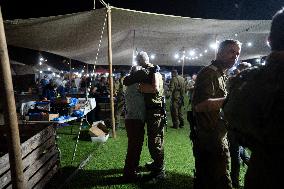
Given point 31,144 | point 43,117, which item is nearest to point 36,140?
point 31,144

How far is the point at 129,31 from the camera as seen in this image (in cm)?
997

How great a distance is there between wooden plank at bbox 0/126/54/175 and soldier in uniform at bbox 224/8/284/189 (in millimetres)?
2972

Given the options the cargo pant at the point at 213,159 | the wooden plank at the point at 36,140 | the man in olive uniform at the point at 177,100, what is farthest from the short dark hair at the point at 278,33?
the man in olive uniform at the point at 177,100

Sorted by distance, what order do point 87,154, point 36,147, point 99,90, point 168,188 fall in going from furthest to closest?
point 99,90
point 87,154
point 168,188
point 36,147

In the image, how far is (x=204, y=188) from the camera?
3916 mm

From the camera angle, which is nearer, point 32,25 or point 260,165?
point 260,165

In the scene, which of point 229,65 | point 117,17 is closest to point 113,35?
point 117,17

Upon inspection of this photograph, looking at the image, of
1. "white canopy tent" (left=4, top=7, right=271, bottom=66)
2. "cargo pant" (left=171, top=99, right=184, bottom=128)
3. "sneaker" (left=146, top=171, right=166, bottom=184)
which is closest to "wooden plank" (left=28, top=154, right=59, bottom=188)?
"sneaker" (left=146, top=171, right=166, bottom=184)

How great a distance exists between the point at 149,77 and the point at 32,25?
15.8 feet

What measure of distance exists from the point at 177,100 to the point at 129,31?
3.66 meters

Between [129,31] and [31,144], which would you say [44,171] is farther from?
[129,31]

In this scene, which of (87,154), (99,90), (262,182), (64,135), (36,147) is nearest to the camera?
(262,182)

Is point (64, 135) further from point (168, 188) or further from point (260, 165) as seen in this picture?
point (260, 165)

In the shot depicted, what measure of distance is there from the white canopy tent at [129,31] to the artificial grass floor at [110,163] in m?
2.42
